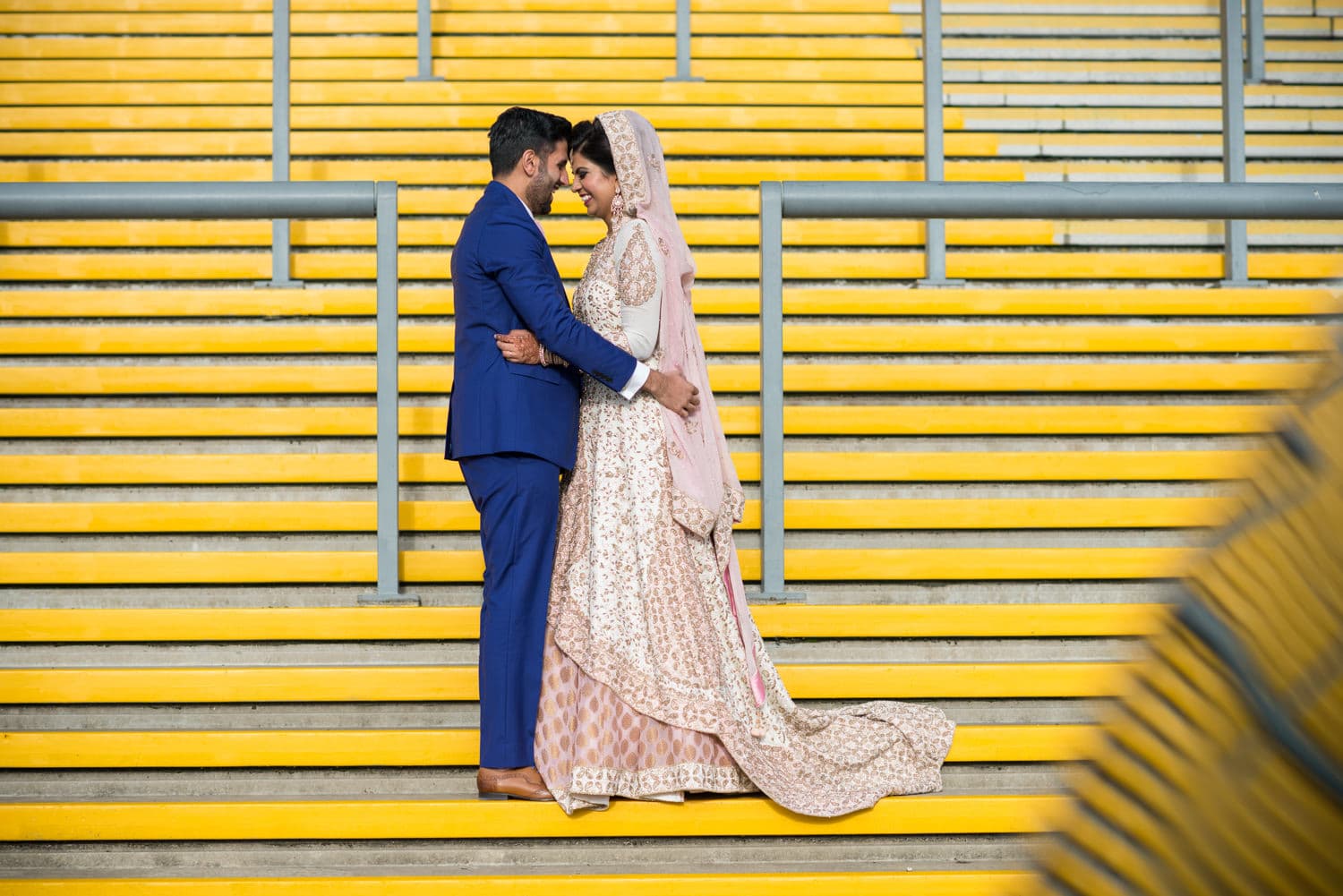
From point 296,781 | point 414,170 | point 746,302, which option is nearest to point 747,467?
point 746,302

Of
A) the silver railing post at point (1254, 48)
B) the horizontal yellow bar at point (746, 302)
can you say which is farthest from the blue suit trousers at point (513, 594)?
the silver railing post at point (1254, 48)

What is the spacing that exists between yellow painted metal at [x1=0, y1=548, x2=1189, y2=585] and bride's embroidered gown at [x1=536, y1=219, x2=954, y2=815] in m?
0.76

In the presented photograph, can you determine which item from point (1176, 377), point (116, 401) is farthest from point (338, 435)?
point (1176, 377)

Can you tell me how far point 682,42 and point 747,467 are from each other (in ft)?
8.37

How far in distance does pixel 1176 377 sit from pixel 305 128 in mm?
3774

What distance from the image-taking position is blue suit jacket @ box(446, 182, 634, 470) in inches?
103

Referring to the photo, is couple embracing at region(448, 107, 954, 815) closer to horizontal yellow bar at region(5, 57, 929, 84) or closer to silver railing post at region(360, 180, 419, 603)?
silver railing post at region(360, 180, 419, 603)

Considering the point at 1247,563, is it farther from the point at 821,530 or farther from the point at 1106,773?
the point at 821,530

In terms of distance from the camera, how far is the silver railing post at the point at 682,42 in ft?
18.3

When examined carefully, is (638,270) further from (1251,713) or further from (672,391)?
(1251,713)

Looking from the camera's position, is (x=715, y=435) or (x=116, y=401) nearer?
(x=715, y=435)

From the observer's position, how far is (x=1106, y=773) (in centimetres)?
21

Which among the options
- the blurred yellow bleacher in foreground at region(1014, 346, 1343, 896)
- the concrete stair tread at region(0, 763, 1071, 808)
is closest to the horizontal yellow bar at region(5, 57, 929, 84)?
the concrete stair tread at region(0, 763, 1071, 808)

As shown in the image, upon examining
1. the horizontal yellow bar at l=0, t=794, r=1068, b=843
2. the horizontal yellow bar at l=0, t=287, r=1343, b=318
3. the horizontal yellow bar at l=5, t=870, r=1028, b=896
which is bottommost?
the horizontal yellow bar at l=5, t=870, r=1028, b=896
